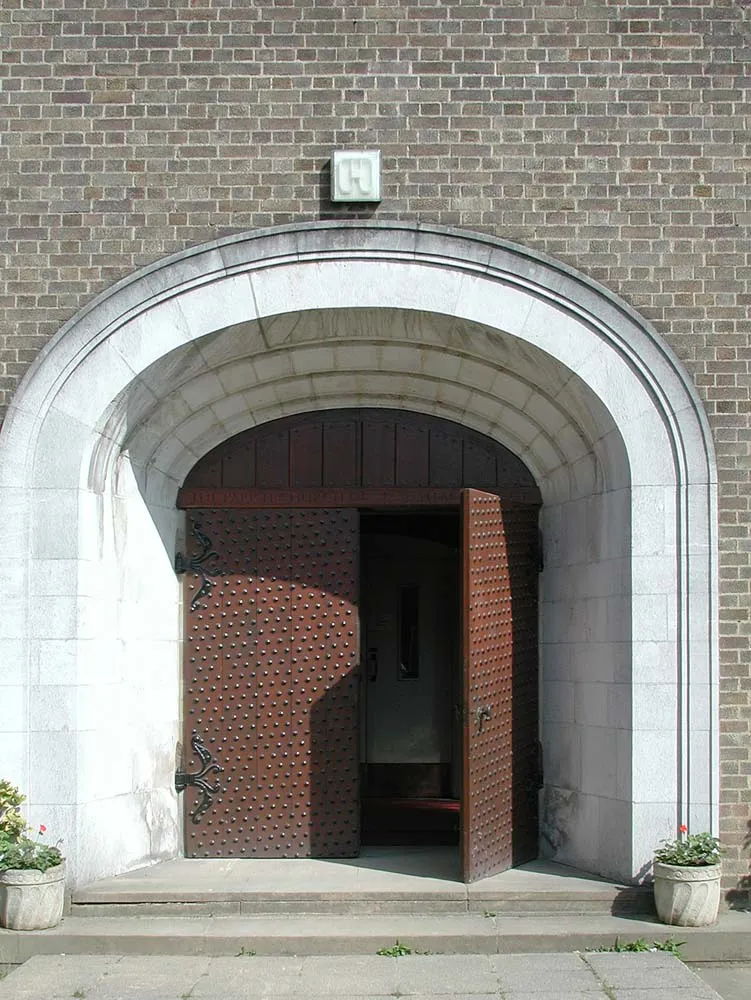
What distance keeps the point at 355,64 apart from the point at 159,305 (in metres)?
1.77

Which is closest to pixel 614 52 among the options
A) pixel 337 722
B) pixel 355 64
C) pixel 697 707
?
pixel 355 64

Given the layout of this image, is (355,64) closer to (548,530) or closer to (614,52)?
(614,52)

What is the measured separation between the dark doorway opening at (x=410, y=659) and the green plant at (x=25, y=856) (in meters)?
4.51

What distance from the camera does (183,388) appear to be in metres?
7.47

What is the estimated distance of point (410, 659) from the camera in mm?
10852

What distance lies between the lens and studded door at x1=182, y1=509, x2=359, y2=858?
7.77m

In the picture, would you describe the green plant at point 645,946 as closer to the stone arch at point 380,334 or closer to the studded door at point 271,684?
the stone arch at point 380,334

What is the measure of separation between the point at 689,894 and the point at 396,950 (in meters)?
1.53

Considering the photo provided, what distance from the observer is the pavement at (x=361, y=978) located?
568 centimetres

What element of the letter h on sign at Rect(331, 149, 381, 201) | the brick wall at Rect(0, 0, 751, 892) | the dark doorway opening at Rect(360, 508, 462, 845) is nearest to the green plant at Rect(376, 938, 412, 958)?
the brick wall at Rect(0, 0, 751, 892)

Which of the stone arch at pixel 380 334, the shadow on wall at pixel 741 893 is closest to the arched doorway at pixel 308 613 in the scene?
the stone arch at pixel 380 334

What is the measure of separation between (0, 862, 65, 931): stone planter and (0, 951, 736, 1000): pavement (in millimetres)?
194

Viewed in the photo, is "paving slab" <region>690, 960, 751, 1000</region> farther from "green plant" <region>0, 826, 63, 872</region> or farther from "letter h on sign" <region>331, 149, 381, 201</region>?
"letter h on sign" <region>331, 149, 381, 201</region>

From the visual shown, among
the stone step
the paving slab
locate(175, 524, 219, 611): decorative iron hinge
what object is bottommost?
the paving slab
